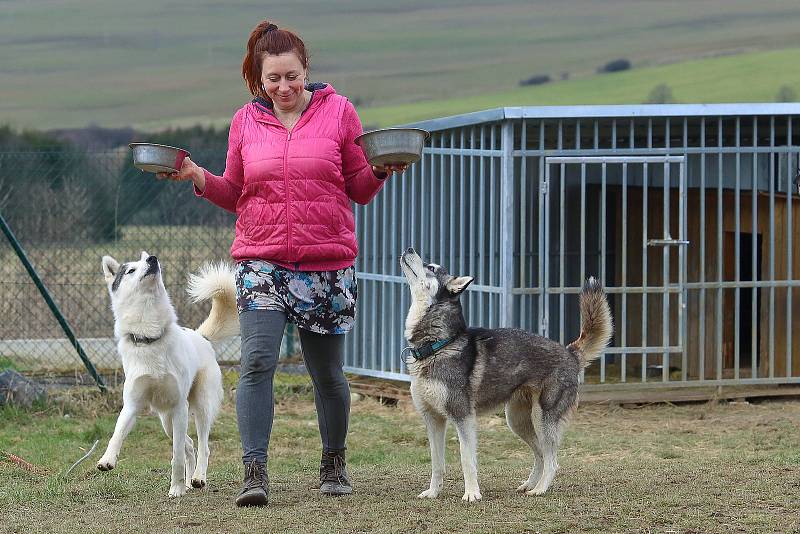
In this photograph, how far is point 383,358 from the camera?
33.4 ft

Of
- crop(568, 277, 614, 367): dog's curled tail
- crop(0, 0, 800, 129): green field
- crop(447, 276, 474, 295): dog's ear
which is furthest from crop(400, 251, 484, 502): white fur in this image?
crop(0, 0, 800, 129): green field

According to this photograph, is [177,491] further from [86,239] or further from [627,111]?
[86,239]

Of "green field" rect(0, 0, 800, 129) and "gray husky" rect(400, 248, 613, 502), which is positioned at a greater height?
"green field" rect(0, 0, 800, 129)

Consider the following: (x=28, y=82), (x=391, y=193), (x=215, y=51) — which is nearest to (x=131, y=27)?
(x=215, y=51)

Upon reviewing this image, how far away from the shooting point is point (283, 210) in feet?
17.4

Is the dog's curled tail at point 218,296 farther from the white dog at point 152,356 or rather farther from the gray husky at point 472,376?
the gray husky at point 472,376

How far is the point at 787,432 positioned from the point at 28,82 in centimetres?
2768

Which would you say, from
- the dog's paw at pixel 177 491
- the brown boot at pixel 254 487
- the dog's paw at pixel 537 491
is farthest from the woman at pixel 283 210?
the dog's paw at pixel 537 491

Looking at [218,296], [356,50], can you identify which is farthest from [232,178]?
[356,50]

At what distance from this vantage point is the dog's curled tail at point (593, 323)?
6043mm

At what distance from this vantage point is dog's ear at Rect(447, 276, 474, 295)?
18.7 feet

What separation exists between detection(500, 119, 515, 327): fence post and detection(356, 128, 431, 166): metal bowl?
372 cm

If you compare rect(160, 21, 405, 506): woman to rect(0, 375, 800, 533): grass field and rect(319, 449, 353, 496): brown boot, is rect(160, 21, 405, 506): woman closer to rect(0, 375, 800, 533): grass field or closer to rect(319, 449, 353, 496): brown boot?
rect(319, 449, 353, 496): brown boot

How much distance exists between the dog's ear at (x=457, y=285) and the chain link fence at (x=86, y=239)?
552 centimetres
